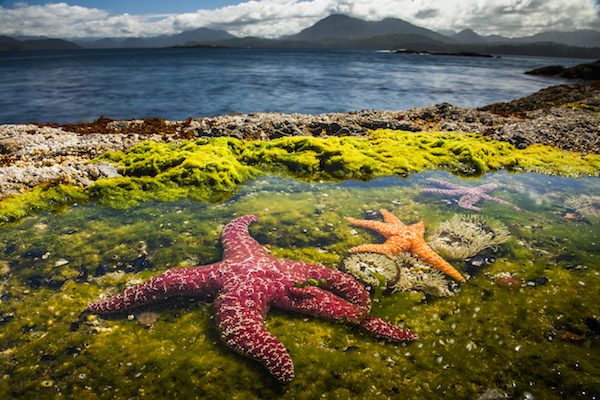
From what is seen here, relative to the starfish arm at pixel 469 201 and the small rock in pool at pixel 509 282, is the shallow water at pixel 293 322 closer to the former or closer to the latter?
the small rock in pool at pixel 509 282

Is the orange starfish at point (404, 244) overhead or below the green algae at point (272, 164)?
below

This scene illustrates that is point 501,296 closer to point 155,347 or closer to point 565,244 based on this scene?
point 565,244

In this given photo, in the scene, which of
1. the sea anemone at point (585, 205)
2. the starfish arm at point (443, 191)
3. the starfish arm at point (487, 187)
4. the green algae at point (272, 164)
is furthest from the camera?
the starfish arm at point (487, 187)

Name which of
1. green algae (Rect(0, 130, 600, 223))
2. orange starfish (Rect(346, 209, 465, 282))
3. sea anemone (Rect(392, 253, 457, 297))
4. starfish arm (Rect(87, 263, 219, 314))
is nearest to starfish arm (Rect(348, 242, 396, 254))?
orange starfish (Rect(346, 209, 465, 282))

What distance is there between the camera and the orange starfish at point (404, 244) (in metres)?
5.89

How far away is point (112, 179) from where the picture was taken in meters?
8.91

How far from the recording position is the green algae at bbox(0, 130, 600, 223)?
27.7 feet

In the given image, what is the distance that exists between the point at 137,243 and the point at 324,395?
4.40 m

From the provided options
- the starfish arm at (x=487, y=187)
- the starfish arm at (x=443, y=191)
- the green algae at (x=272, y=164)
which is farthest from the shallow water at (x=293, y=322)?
the starfish arm at (x=487, y=187)

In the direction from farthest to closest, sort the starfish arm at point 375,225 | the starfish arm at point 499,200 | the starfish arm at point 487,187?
the starfish arm at point 487,187
the starfish arm at point 499,200
the starfish arm at point 375,225

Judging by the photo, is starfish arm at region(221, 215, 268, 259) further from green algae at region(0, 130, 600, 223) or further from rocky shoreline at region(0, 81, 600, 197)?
rocky shoreline at region(0, 81, 600, 197)

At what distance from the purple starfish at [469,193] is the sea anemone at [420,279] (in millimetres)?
2956

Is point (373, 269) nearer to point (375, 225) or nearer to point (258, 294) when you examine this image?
point (375, 225)

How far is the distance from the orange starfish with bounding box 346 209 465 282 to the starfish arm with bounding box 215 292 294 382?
235cm
